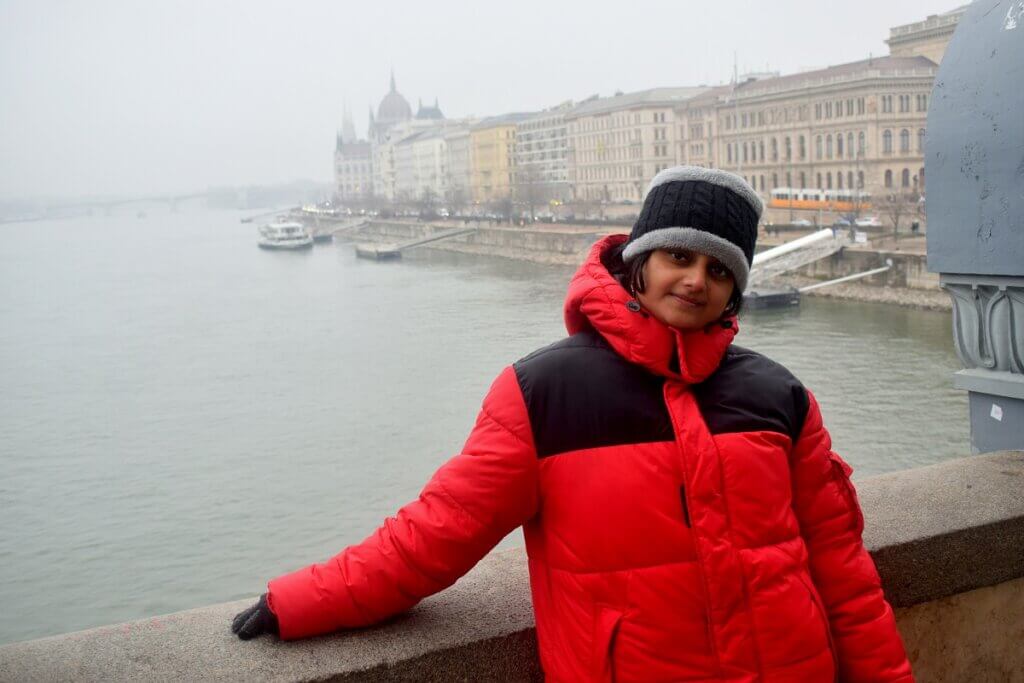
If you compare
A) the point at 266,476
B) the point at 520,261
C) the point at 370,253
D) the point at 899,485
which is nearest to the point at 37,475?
the point at 266,476

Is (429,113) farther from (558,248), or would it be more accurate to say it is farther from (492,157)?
(558,248)

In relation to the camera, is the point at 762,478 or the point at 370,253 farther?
the point at 370,253

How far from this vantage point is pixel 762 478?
564 mm

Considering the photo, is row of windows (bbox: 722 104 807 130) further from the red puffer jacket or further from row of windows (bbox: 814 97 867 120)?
the red puffer jacket

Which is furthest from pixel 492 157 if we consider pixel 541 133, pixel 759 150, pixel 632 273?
pixel 632 273

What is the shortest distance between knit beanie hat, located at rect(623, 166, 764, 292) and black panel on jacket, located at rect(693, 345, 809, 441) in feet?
0.17

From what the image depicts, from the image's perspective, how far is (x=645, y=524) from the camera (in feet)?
1.81

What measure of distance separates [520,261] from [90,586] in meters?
17.1

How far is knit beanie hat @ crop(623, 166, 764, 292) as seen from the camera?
0.60 m

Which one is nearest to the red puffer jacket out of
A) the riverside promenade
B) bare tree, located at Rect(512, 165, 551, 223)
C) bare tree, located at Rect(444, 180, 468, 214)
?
the riverside promenade

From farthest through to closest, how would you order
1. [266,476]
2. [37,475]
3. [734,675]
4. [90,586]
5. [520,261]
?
1. [520,261]
2. [37,475]
3. [266,476]
4. [90,586]
5. [734,675]

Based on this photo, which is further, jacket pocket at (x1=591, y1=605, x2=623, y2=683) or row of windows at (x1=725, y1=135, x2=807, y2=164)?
row of windows at (x1=725, y1=135, x2=807, y2=164)

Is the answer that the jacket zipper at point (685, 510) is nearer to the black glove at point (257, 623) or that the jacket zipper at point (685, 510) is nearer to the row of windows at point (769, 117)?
the black glove at point (257, 623)

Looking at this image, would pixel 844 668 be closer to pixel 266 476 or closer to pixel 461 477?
pixel 461 477
